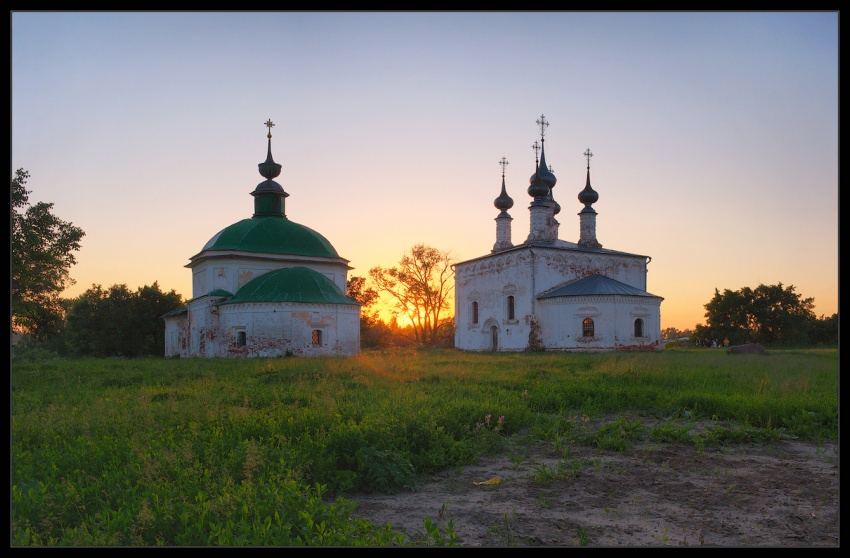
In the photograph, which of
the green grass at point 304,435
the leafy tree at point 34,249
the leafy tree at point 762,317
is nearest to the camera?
the green grass at point 304,435

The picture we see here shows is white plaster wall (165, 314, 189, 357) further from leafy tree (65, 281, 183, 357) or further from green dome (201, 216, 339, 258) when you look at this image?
green dome (201, 216, 339, 258)

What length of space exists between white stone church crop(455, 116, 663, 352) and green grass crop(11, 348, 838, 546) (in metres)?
16.4

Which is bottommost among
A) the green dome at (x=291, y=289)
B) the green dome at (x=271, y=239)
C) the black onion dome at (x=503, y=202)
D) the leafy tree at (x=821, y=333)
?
the leafy tree at (x=821, y=333)

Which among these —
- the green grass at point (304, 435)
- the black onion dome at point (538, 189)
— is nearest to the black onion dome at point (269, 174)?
the black onion dome at point (538, 189)

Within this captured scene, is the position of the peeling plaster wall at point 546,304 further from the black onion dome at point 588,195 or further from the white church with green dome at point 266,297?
the white church with green dome at point 266,297

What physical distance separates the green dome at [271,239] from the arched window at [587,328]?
1375 cm

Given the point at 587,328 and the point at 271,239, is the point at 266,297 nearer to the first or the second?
the point at 271,239

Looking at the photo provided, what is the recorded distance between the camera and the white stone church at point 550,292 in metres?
30.1

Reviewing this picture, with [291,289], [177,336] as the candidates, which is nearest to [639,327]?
[291,289]

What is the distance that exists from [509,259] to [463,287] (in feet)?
16.2

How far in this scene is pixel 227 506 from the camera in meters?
4.77

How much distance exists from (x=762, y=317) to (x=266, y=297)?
3530 centimetres

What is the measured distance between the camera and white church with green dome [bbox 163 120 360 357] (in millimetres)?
26922

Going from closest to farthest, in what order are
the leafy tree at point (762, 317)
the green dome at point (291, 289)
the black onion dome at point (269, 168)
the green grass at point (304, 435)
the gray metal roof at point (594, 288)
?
1. the green grass at point (304, 435)
2. the green dome at point (291, 289)
3. the gray metal roof at point (594, 288)
4. the black onion dome at point (269, 168)
5. the leafy tree at point (762, 317)
